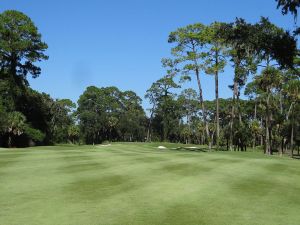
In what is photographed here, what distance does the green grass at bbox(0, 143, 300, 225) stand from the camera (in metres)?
9.55

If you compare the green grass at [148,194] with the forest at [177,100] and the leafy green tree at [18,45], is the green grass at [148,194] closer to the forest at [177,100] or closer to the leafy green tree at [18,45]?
the forest at [177,100]

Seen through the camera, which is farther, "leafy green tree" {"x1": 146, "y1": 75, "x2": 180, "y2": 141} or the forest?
"leafy green tree" {"x1": 146, "y1": 75, "x2": 180, "y2": 141}

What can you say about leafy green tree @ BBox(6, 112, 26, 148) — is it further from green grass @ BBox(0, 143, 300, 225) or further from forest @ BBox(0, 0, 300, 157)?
green grass @ BBox(0, 143, 300, 225)

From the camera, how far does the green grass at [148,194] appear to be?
9.55 metres

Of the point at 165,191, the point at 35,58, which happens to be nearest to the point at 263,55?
the point at 165,191

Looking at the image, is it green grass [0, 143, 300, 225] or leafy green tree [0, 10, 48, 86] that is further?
leafy green tree [0, 10, 48, 86]

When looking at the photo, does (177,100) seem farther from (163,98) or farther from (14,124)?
(14,124)

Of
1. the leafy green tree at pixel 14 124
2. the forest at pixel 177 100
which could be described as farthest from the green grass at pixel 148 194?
the leafy green tree at pixel 14 124

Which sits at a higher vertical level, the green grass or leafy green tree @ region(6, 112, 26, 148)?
leafy green tree @ region(6, 112, 26, 148)

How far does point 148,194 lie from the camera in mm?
11719

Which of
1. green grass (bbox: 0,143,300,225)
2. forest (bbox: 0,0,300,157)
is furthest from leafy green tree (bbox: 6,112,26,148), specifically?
green grass (bbox: 0,143,300,225)

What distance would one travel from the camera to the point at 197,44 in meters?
49.2

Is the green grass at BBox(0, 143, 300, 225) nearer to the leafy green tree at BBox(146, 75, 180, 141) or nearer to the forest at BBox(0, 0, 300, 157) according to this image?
the forest at BBox(0, 0, 300, 157)

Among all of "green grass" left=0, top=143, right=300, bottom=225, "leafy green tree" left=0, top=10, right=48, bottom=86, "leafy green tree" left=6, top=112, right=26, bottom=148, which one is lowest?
"green grass" left=0, top=143, right=300, bottom=225
